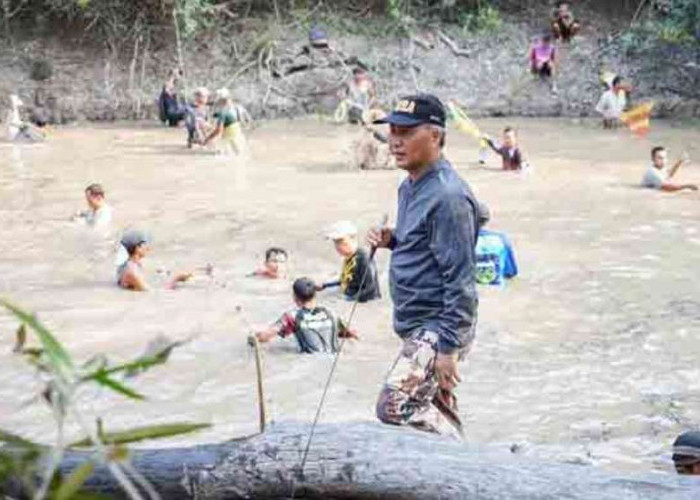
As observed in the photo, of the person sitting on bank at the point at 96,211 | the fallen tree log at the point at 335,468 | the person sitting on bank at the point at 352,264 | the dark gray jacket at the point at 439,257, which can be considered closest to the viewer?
the fallen tree log at the point at 335,468

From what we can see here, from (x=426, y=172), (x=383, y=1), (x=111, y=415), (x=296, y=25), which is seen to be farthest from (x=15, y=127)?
(x=426, y=172)

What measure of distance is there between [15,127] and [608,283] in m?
10.7

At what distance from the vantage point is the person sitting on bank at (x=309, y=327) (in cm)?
786

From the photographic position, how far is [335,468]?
3039 mm

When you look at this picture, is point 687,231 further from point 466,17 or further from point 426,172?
point 466,17

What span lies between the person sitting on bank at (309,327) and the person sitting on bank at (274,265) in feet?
6.62

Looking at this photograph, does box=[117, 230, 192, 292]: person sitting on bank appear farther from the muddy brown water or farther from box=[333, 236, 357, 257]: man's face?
box=[333, 236, 357, 257]: man's face

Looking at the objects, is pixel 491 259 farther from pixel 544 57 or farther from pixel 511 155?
pixel 544 57

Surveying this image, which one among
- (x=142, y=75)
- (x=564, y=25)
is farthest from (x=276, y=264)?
(x=564, y=25)

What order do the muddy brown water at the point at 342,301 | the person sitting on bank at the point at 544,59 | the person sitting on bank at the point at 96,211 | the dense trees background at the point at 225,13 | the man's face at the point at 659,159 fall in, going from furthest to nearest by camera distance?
the dense trees background at the point at 225,13 < the person sitting on bank at the point at 544,59 < the man's face at the point at 659,159 < the person sitting on bank at the point at 96,211 < the muddy brown water at the point at 342,301

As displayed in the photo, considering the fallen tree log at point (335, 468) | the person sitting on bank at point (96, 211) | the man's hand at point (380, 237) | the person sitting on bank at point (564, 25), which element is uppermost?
the man's hand at point (380, 237)

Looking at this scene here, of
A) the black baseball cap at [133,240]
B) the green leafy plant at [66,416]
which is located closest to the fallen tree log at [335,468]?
the green leafy plant at [66,416]

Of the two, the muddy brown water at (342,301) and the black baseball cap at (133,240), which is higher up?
the black baseball cap at (133,240)

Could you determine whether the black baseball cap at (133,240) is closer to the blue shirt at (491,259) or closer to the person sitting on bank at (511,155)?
the blue shirt at (491,259)
